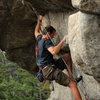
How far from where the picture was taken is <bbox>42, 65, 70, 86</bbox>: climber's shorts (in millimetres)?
6809

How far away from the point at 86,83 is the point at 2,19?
5.88 meters

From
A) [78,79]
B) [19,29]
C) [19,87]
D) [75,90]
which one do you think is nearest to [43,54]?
[78,79]

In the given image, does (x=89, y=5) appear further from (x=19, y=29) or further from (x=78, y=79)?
Answer: (x=19, y=29)

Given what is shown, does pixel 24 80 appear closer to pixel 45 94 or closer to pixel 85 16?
pixel 45 94

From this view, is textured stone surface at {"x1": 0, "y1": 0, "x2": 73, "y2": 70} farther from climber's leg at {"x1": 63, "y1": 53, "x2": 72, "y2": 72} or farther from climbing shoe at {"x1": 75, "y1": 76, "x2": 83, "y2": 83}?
climbing shoe at {"x1": 75, "y1": 76, "x2": 83, "y2": 83}

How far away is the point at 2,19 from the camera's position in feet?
37.1

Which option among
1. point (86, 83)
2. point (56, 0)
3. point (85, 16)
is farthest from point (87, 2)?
point (86, 83)

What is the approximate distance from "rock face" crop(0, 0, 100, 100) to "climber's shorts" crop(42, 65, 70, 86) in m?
0.46

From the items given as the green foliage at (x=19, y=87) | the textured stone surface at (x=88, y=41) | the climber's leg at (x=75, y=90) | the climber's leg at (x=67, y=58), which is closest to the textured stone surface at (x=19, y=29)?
the climber's leg at (x=67, y=58)

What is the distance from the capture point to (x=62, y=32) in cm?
801

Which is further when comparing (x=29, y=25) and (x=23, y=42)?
(x=23, y=42)

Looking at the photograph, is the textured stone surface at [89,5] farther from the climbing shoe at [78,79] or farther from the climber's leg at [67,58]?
the climber's leg at [67,58]

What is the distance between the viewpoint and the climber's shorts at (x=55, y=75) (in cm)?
681

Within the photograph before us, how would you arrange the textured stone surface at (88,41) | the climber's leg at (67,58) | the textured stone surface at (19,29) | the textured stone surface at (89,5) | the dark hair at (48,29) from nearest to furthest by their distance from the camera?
the textured stone surface at (89,5) < the textured stone surface at (88,41) < the dark hair at (48,29) < the climber's leg at (67,58) < the textured stone surface at (19,29)
